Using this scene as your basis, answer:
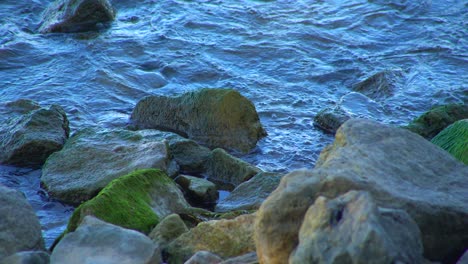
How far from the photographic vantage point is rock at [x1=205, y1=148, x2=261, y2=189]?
6238 mm

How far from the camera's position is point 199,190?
590 centimetres

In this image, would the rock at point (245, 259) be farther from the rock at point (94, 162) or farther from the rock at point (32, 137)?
the rock at point (32, 137)

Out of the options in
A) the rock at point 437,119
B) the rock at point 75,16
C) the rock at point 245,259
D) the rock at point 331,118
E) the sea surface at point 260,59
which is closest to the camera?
the rock at point 245,259

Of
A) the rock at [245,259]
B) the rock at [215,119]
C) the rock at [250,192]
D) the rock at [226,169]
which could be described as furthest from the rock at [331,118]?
the rock at [245,259]

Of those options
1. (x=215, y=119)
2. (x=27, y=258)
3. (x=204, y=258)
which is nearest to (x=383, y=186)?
(x=204, y=258)

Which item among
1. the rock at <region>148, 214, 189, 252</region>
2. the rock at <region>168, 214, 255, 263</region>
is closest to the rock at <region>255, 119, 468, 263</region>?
the rock at <region>168, 214, 255, 263</region>

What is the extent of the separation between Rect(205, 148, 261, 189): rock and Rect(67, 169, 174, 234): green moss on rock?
1015 mm

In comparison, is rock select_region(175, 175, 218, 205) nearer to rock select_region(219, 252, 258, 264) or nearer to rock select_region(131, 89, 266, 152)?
rock select_region(131, 89, 266, 152)

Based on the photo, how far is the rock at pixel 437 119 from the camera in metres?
6.95

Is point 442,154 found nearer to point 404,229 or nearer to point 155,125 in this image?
point 404,229

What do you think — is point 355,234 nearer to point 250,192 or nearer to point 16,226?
point 16,226

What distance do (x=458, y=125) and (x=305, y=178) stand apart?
291cm

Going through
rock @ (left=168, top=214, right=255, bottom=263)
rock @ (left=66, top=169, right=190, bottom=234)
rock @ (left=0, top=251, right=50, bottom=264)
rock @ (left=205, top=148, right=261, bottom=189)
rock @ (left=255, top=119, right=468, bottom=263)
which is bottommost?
rock @ (left=205, top=148, right=261, bottom=189)

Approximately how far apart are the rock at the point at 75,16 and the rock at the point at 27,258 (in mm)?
6498
